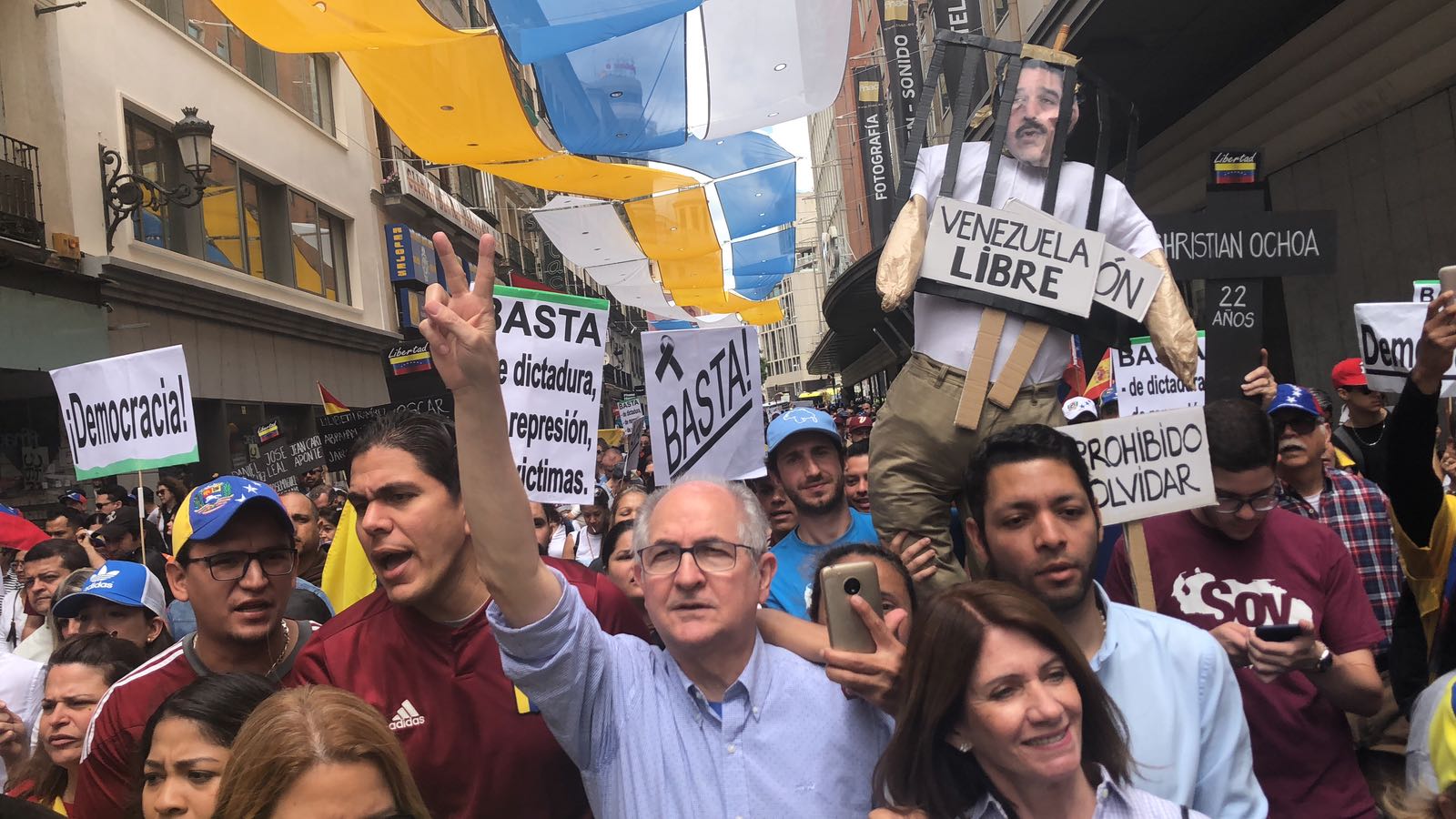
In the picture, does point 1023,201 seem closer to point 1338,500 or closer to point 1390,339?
point 1338,500

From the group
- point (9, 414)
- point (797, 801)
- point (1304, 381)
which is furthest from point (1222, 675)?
point (9, 414)

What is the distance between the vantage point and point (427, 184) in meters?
27.8

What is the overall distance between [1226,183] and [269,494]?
4.08 metres

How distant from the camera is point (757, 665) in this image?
2.58 metres

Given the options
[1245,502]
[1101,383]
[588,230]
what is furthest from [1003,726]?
[588,230]

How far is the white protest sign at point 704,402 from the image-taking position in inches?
219

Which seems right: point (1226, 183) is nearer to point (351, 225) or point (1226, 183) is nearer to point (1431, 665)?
point (1431, 665)

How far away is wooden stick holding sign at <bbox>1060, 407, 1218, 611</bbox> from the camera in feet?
11.0

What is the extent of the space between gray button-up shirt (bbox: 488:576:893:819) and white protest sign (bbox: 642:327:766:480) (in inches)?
116

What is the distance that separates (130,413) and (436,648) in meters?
4.72

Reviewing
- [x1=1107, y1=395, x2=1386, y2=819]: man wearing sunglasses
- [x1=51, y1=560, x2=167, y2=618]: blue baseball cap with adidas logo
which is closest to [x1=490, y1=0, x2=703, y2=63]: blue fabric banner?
[x1=51, y1=560, x2=167, y2=618]: blue baseball cap with adidas logo

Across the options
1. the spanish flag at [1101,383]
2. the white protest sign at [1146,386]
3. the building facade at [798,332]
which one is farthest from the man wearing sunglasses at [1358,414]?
the building facade at [798,332]

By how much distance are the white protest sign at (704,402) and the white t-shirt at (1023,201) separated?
5.41 ft

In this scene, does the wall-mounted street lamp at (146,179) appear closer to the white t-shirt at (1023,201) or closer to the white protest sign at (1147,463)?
the white t-shirt at (1023,201)
